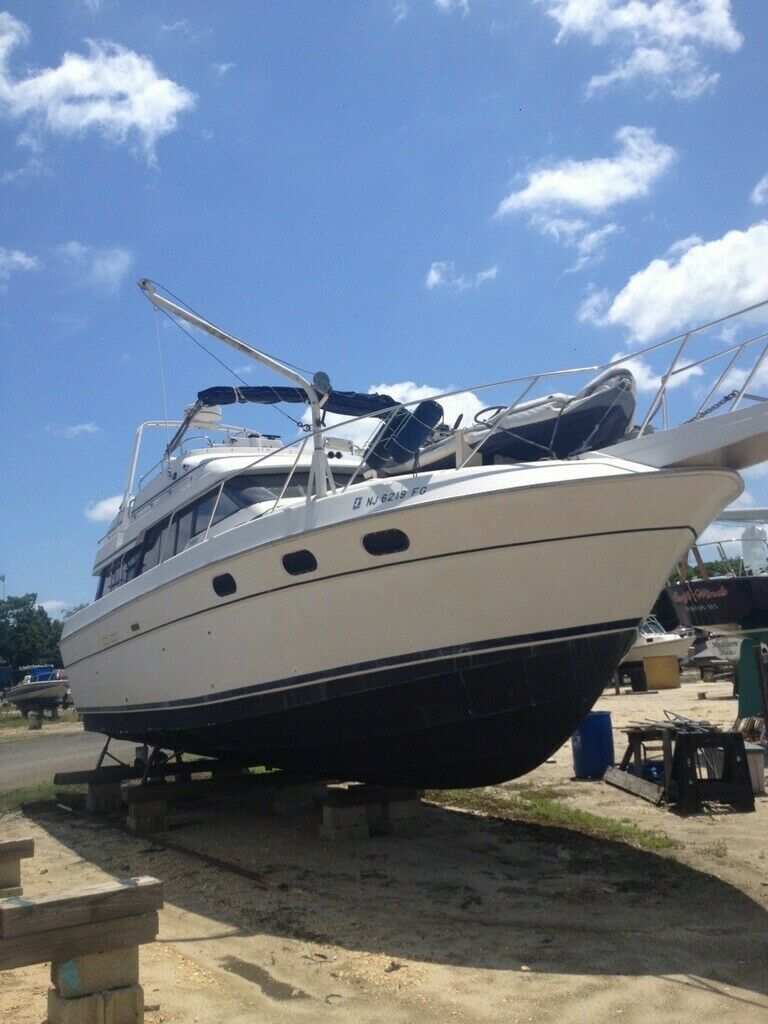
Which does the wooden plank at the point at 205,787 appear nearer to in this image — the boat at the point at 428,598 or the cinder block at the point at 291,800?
the cinder block at the point at 291,800

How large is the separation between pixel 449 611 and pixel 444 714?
713 millimetres

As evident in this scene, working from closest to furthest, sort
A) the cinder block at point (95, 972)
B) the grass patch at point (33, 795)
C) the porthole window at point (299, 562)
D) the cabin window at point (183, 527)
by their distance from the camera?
the cinder block at point (95, 972) < the porthole window at point (299, 562) < the cabin window at point (183, 527) < the grass patch at point (33, 795)

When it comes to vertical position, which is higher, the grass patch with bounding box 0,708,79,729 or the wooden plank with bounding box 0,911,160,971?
the wooden plank with bounding box 0,911,160,971

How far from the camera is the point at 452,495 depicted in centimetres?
548

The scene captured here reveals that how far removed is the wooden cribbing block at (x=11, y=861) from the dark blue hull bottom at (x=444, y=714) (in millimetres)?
2143

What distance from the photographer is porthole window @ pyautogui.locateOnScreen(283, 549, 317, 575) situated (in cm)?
604

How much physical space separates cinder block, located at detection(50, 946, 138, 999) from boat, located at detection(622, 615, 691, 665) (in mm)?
21285

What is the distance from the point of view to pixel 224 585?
22.1 feet

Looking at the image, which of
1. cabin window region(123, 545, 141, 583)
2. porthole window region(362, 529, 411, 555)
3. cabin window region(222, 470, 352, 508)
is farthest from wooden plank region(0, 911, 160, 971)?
cabin window region(123, 545, 141, 583)

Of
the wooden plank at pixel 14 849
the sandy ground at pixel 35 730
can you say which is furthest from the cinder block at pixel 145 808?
the sandy ground at pixel 35 730

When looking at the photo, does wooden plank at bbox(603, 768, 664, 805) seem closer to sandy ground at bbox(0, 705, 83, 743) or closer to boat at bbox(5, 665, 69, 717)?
sandy ground at bbox(0, 705, 83, 743)

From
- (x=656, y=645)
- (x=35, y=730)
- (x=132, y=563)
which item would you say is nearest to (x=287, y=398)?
(x=132, y=563)

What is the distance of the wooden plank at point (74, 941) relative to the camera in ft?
10.2

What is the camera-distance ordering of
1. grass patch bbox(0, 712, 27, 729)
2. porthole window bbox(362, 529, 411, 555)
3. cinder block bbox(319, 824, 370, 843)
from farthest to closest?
grass patch bbox(0, 712, 27, 729), cinder block bbox(319, 824, 370, 843), porthole window bbox(362, 529, 411, 555)
